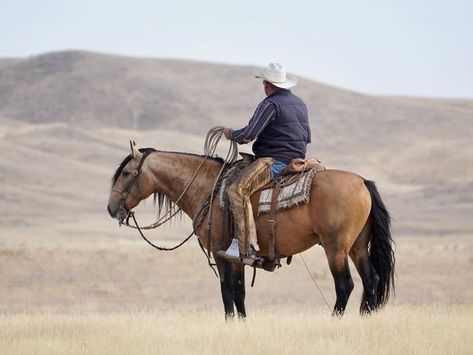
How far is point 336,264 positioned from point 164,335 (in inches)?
88.6

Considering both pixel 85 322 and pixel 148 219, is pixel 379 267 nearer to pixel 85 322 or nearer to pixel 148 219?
pixel 85 322

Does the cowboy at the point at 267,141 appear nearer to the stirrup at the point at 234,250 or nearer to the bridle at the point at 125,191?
the stirrup at the point at 234,250

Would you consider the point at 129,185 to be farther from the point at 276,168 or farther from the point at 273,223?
the point at 273,223

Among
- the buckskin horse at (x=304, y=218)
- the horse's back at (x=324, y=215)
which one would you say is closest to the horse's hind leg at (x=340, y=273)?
the buckskin horse at (x=304, y=218)

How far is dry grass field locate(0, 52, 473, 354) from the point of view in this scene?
1078 cm

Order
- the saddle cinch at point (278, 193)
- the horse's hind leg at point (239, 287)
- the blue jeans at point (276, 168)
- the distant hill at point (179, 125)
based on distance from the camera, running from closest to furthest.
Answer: the saddle cinch at point (278, 193) < the horse's hind leg at point (239, 287) < the blue jeans at point (276, 168) < the distant hill at point (179, 125)

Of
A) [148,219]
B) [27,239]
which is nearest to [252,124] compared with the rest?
[27,239]

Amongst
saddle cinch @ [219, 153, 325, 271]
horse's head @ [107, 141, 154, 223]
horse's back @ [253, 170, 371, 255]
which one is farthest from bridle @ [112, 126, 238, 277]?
horse's back @ [253, 170, 371, 255]

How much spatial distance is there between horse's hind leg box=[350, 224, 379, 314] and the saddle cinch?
2.96 feet

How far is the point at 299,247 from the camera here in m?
12.3

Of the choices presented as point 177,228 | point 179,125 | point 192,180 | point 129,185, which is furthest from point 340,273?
point 179,125

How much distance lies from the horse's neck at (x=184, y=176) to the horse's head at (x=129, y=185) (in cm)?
10

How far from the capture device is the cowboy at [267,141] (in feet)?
39.6

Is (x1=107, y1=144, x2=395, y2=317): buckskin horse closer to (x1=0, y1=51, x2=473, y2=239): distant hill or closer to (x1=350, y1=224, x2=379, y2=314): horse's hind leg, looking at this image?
(x1=350, y1=224, x2=379, y2=314): horse's hind leg
